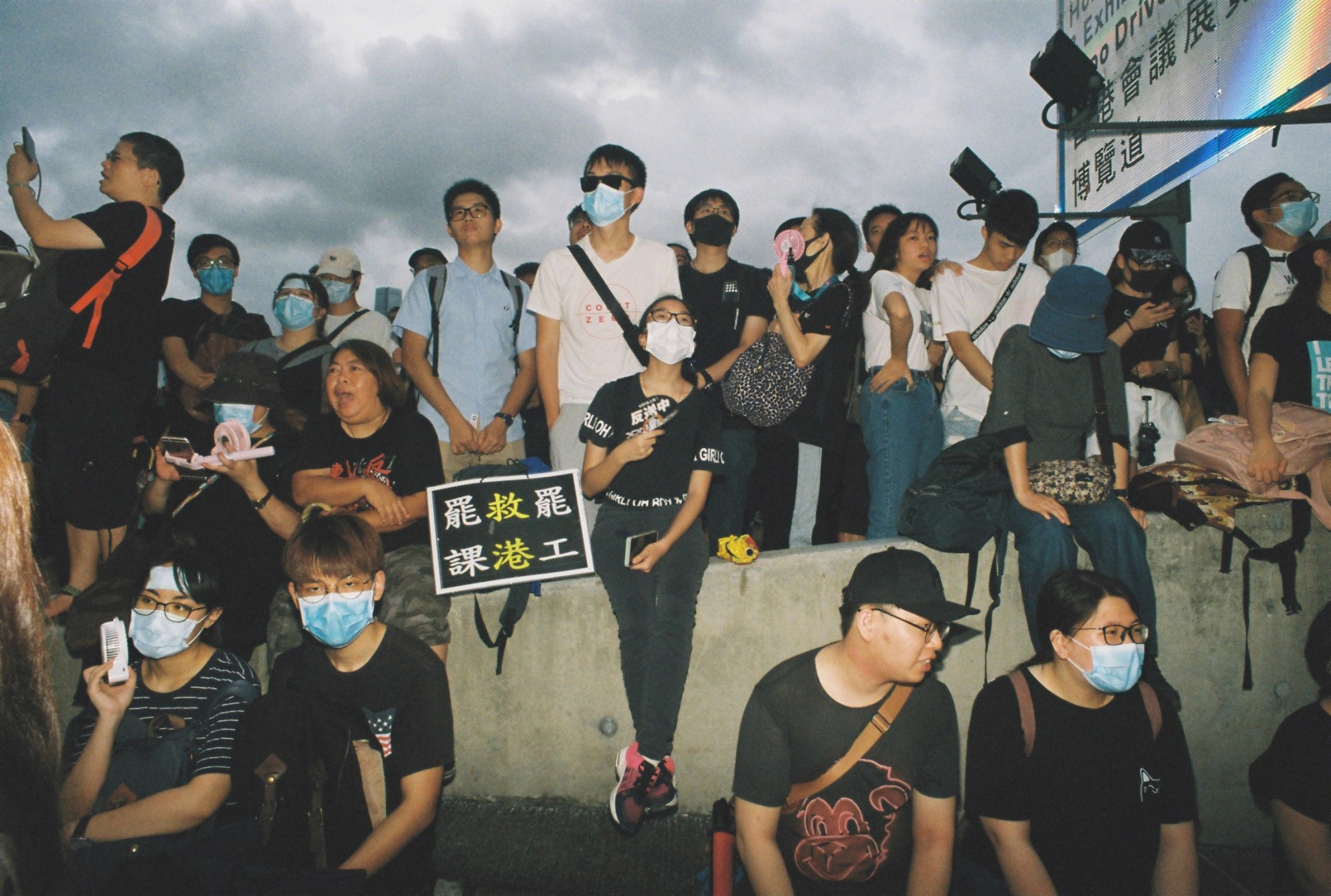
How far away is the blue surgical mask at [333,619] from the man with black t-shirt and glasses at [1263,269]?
16.4 ft

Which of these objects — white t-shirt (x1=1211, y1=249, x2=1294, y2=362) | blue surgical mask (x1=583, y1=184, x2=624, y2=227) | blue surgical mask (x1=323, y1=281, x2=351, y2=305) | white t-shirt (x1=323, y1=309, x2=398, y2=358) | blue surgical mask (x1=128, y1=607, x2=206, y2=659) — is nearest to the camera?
blue surgical mask (x1=128, y1=607, x2=206, y2=659)

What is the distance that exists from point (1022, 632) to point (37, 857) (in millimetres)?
4241

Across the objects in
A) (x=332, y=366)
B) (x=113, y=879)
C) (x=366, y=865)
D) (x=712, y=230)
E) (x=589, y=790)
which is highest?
(x=712, y=230)

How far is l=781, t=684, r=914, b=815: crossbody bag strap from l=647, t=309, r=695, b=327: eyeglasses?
2211 millimetres

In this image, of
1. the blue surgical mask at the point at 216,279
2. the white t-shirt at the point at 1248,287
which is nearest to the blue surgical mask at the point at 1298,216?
the white t-shirt at the point at 1248,287

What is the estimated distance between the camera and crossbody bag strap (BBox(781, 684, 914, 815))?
2598 millimetres

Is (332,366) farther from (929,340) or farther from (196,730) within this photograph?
(929,340)

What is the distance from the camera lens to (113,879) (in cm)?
186

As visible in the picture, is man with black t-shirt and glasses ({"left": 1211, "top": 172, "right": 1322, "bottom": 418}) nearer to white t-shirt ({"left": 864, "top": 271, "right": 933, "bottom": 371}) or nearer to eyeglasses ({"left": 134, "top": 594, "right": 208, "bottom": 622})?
white t-shirt ({"left": 864, "top": 271, "right": 933, "bottom": 371})

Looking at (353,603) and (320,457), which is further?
(320,457)

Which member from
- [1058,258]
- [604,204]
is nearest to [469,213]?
[604,204]

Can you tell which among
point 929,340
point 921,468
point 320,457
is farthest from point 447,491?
point 929,340

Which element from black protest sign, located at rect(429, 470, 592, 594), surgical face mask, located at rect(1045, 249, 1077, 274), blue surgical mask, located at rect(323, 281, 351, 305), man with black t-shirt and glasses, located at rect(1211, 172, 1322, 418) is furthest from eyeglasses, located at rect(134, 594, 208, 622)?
surgical face mask, located at rect(1045, 249, 1077, 274)

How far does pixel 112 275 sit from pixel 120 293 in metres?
0.09
